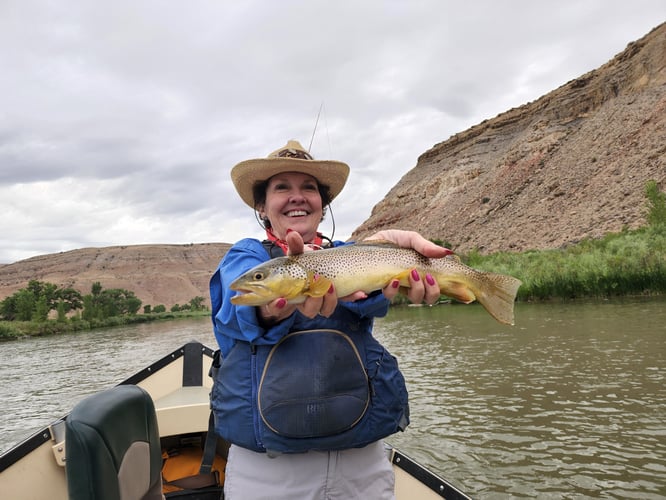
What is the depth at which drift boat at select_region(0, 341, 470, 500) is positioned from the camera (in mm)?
1665

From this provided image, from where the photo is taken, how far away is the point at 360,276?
2215 mm

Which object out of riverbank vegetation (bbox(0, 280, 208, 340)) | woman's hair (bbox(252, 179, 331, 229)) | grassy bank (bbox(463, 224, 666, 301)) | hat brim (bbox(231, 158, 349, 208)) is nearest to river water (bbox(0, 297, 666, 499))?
grassy bank (bbox(463, 224, 666, 301))

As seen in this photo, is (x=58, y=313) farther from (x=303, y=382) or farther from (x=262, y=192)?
(x=303, y=382)

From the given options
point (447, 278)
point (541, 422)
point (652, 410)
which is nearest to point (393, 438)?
point (541, 422)

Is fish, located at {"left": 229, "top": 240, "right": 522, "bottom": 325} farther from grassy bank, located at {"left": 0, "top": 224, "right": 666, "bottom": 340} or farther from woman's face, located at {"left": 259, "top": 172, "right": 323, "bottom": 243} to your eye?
grassy bank, located at {"left": 0, "top": 224, "right": 666, "bottom": 340}

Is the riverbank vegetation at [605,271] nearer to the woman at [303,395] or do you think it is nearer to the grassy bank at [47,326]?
the woman at [303,395]

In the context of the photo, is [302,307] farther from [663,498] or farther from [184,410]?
[663,498]

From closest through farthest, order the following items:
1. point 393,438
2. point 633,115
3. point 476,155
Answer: point 393,438
point 633,115
point 476,155

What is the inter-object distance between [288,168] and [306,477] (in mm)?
1543

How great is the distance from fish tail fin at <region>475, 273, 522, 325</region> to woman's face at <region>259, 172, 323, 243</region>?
1.03m

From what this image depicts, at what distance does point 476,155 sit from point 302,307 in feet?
238

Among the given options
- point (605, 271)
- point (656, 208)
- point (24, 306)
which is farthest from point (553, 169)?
point (24, 306)

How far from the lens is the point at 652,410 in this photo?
686 cm

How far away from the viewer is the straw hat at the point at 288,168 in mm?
2465
